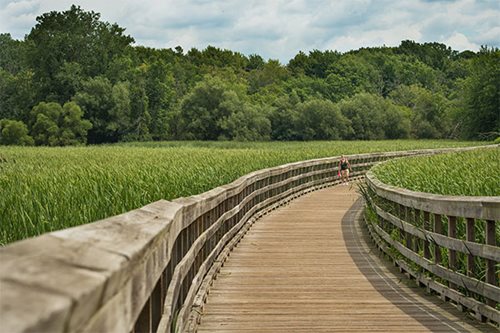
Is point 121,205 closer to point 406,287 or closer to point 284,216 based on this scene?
point 406,287

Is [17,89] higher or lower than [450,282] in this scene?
higher

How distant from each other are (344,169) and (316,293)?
19174 mm

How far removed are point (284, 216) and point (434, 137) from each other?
78.9 meters

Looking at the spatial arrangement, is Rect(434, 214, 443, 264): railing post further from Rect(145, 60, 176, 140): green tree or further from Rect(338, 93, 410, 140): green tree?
Rect(338, 93, 410, 140): green tree

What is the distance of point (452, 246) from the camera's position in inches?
266

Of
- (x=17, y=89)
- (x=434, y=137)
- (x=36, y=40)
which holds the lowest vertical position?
(x=434, y=137)

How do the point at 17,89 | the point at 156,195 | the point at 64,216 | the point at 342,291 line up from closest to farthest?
the point at 64,216 → the point at 342,291 → the point at 156,195 → the point at 17,89

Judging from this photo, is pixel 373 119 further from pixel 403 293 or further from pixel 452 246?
pixel 452 246

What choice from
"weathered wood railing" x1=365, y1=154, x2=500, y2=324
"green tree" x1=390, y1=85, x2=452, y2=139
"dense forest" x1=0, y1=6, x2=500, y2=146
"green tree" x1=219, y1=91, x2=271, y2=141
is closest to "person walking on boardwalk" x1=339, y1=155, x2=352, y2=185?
"weathered wood railing" x1=365, y1=154, x2=500, y2=324

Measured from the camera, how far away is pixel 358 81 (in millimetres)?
125562

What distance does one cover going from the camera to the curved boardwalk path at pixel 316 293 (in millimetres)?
6168

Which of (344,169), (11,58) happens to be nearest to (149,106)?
(11,58)

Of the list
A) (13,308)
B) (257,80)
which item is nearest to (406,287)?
(13,308)

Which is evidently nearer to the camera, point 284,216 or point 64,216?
point 64,216
